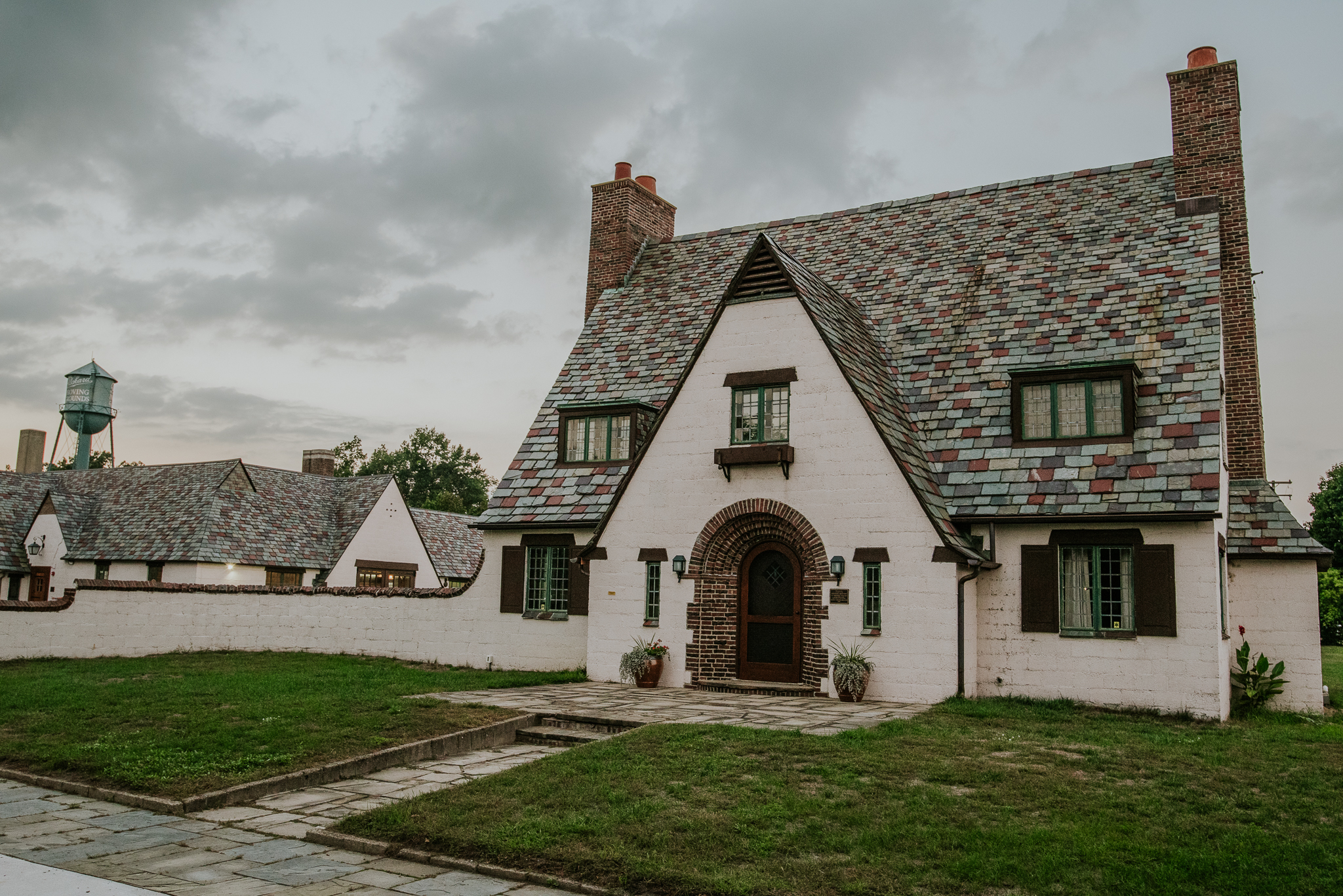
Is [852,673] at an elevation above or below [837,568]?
below

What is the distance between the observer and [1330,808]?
8156 millimetres

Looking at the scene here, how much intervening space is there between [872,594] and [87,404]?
5071 centimetres

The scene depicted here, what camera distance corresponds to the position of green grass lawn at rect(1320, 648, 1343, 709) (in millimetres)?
17173

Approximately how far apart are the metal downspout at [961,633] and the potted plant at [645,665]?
4.65 metres

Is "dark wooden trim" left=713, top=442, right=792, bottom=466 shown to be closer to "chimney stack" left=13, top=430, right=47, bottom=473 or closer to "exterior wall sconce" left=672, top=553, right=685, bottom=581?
"exterior wall sconce" left=672, top=553, right=685, bottom=581

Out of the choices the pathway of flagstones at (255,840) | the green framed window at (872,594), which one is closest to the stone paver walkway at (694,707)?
the pathway of flagstones at (255,840)

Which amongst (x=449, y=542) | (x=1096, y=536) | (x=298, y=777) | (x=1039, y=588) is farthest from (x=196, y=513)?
(x=1096, y=536)

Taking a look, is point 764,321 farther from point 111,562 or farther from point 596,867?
point 111,562

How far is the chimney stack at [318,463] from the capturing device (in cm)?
4656

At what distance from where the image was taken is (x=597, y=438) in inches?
776

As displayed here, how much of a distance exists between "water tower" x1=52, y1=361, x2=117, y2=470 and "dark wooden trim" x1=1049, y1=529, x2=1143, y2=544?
2069 inches

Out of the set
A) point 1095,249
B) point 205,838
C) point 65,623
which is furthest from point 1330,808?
point 65,623

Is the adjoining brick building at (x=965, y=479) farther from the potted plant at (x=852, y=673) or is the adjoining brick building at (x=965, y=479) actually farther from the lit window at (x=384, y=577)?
the lit window at (x=384, y=577)

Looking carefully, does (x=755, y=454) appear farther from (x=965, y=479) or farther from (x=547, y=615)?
(x=547, y=615)
